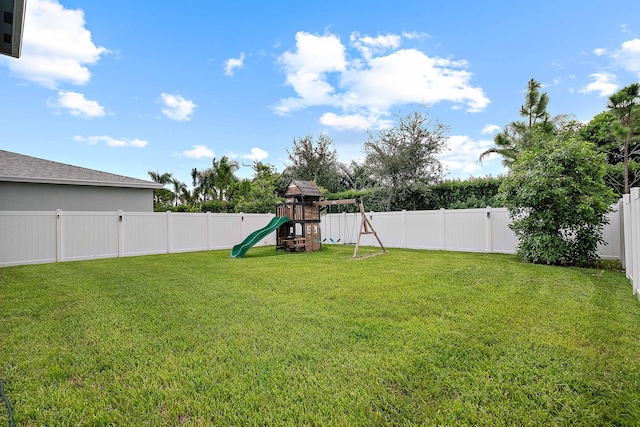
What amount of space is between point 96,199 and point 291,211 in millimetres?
7805

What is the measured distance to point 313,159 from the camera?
23.3 m

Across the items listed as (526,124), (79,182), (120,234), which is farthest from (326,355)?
(526,124)

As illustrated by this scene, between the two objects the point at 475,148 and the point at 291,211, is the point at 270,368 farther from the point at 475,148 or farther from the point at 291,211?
the point at 475,148

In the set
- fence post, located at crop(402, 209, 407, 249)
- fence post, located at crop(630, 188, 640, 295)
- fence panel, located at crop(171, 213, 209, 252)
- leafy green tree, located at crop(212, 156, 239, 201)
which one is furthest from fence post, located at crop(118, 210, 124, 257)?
leafy green tree, located at crop(212, 156, 239, 201)

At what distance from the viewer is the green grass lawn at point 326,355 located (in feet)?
6.04

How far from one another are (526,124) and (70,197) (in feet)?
68.1

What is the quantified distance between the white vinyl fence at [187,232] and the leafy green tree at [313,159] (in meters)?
10.6

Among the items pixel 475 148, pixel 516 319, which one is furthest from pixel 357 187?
pixel 516 319

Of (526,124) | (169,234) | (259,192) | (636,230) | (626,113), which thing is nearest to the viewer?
(636,230)

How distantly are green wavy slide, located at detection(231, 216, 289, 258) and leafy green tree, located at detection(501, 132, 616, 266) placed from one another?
22.1 ft

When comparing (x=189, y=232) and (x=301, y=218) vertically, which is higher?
(x=301, y=218)

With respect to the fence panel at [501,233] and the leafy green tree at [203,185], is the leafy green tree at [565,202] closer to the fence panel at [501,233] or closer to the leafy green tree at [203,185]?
the fence panel at [501,233]

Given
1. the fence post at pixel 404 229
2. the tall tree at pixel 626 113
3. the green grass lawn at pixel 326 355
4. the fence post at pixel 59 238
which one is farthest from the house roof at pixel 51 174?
the tall tree at pixel 626 113

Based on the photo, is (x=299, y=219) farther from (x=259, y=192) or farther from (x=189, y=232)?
(x=259, y=192)
